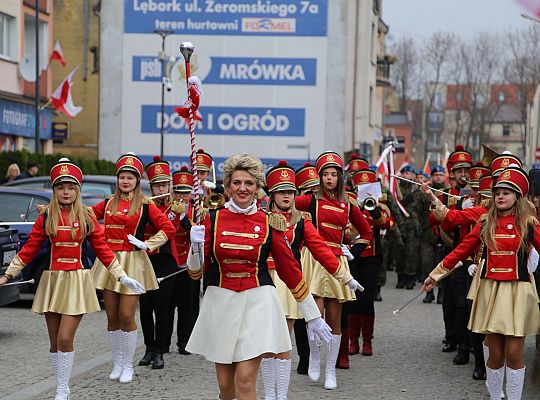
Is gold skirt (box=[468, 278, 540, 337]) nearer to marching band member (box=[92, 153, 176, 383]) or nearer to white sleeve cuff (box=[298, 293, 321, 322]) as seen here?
white sleeve cuff (box=[298, 293, 321, 322])

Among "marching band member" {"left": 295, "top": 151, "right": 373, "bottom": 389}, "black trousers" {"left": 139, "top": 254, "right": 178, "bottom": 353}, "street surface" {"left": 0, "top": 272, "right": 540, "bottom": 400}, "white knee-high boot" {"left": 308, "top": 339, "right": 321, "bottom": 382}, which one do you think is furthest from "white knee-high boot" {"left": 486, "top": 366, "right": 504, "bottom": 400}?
"black trousers" {"left": 139, "top": 254, "right": 178, "bottom": 353}

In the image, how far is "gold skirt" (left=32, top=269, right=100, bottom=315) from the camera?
829 centimetres

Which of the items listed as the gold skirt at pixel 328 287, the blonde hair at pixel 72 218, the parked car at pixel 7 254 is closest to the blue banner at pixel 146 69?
the parked car at pixel 7 254

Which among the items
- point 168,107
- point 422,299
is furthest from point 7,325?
point 168,107

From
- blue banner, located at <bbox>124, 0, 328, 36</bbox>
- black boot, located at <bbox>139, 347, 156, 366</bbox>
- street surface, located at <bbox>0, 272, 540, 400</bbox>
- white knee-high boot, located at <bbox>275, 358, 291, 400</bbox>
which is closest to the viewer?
white knee-high boot, located at <bbox>275, 358, 291, 400</bbox>

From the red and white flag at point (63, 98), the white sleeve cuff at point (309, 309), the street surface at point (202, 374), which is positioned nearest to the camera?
the white sleeve cuff at point (309, 309)

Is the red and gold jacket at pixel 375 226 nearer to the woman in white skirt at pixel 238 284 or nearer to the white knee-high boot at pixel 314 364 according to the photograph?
the white knee-high boot at pixel 314 364

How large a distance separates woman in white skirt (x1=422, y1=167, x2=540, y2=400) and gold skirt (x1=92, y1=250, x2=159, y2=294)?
3042 millimetres

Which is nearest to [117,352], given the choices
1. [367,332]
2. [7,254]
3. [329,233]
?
[329,233]

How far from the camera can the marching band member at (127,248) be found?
9391mm

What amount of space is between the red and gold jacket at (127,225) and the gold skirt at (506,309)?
9.50 feet

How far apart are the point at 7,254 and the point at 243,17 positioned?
102ft

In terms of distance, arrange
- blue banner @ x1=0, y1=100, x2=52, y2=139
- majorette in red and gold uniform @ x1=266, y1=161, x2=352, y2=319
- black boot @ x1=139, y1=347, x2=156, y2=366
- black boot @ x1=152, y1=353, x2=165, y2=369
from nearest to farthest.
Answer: majorette in red and gold uniform @ x1=266, y1=161, x2=352, y2=319 → black boot @ x1=152, y1=353, x2=165, y2=369 → black boot @ x1=139, y1=347, x2=156, y2=366 → blue banner @ x1=0, y1=100, x2=52, y2=139

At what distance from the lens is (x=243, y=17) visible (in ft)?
139
